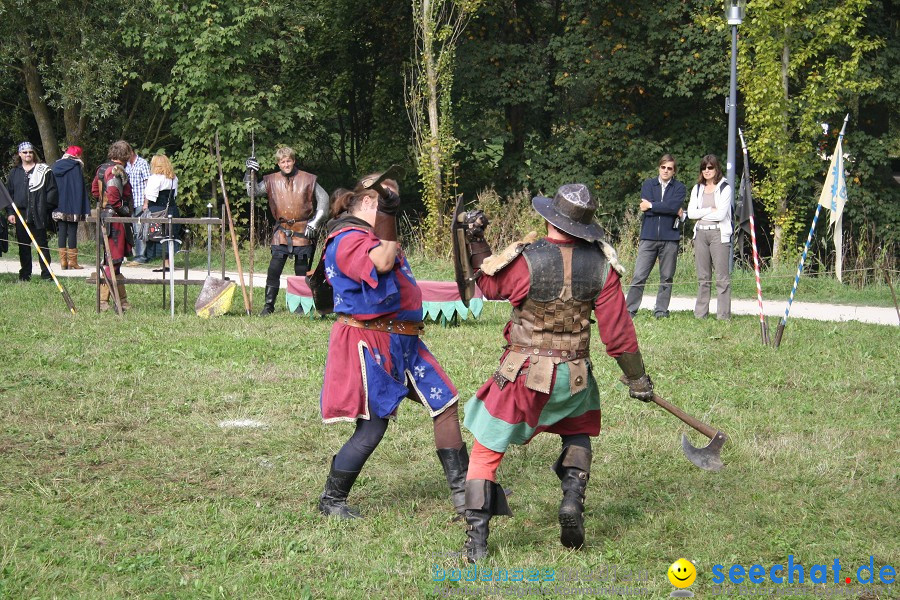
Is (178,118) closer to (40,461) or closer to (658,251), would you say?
(658,251)

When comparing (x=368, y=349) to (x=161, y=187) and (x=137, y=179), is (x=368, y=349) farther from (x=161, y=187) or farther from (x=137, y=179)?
(x=137, y=179)

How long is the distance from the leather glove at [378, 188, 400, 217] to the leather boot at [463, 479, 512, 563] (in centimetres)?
133

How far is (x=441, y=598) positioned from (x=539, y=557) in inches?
23.4

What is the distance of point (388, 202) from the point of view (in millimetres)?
4805

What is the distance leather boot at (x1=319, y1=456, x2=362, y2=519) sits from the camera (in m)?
5.16

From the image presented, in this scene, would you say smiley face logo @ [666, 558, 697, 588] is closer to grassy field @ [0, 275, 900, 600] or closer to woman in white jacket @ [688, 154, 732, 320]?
grassy field @ [0, 275, 900, 600]

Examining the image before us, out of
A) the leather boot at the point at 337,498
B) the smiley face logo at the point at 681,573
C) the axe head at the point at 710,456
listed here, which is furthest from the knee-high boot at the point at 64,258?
the smiley face logo at the point at 681,573

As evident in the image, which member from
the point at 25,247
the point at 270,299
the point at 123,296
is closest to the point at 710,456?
the point at 270,299

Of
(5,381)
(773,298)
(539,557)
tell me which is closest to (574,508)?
(539,557)

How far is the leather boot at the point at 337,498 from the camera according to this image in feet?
16.9

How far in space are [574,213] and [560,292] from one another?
1.19 ft

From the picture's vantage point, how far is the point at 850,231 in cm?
1856

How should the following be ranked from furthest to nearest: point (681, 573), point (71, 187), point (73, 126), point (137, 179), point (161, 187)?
1. point (73, 126)
2. point (137, 179)
3. point (71, 187)
4. point (161, 187)
5. point (681, 573)

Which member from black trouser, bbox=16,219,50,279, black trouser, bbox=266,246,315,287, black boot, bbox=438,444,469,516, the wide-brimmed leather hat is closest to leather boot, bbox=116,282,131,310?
black trouser, bbox=266,246,315,287
